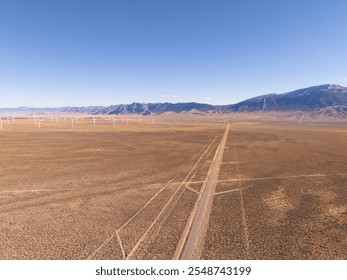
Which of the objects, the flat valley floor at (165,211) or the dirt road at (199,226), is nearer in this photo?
the dirt road at (199,226)

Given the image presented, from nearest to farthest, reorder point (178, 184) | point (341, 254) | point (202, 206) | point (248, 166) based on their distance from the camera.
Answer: point (341, 254), point (202, 206), point (178, 184), point (248, 166)

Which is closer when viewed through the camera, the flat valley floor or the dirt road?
the dirt road

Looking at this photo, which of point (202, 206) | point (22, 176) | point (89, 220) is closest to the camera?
point (89, 220)

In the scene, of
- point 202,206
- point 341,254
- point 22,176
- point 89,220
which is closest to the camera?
point 341,254

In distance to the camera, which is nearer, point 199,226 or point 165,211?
point 199,226

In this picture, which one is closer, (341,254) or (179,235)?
(341,254)

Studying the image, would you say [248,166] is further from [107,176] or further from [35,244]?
[35,244]
